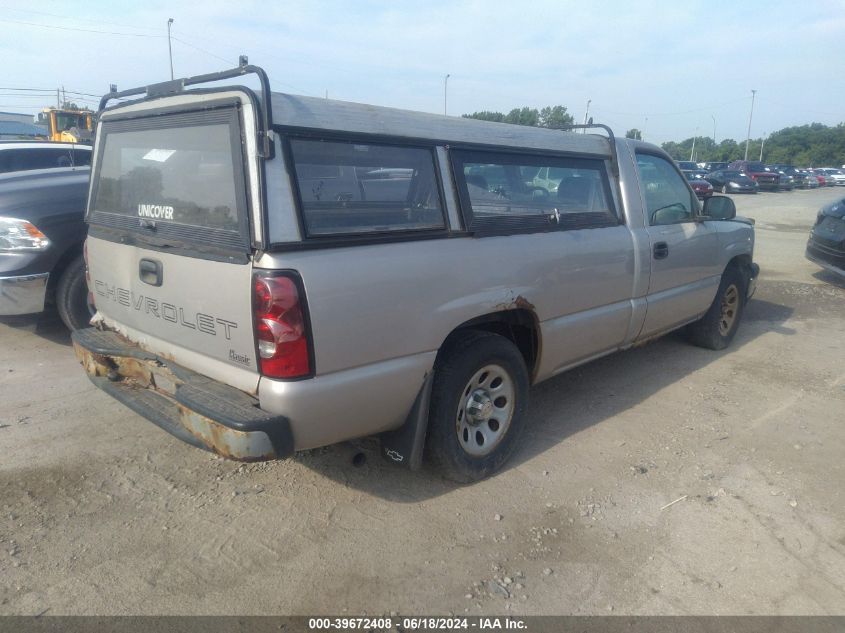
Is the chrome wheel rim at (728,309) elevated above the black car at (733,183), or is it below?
A: below

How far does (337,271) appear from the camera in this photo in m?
2.73

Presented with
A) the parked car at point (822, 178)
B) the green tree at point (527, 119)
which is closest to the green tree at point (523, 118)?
the green tree at point (527, 119)

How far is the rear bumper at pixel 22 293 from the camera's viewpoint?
5.11 m

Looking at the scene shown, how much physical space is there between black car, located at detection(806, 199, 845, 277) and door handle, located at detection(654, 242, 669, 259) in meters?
5.38

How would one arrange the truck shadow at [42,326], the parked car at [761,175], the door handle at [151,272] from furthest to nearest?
the parked car at [761,175]
the truck shadow at [42,326]
the door handle at [151,272]

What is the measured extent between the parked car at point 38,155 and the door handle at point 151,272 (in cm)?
543

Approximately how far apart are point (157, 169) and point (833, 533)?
12.8 feet

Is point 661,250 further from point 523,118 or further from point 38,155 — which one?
point 523,118

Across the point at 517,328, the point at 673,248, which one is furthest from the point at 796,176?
the point at 517,328

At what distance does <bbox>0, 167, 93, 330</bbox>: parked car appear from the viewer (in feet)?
16.9

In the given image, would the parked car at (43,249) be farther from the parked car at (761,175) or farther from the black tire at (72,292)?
the parked car at (761,175)

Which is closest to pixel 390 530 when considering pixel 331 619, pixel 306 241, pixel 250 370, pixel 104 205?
pixel 331 619

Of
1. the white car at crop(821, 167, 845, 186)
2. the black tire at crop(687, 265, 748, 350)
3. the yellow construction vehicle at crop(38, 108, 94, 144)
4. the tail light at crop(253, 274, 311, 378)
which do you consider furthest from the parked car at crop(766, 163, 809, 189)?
the tail light at crop(253, 274, 311, 378)

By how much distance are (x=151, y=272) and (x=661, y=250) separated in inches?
138
